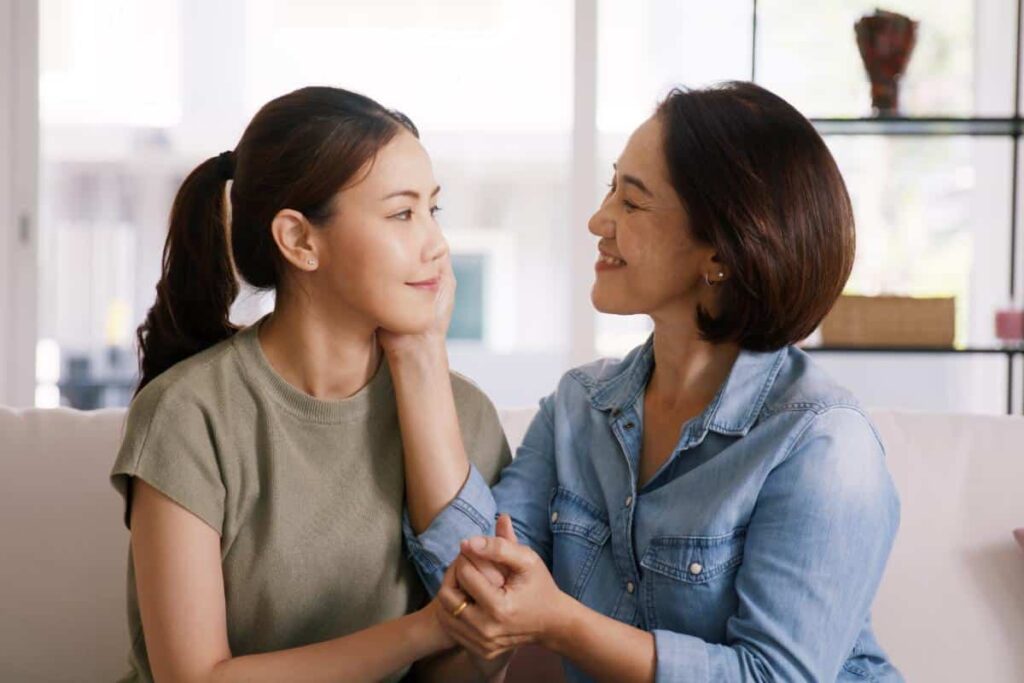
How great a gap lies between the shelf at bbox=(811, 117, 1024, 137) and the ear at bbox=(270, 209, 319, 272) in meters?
2.33

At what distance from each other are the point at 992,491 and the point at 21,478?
57.5 inches

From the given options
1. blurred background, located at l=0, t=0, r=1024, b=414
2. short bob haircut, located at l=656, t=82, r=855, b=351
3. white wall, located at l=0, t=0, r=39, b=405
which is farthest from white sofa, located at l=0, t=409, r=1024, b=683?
white wall, located at l=0, t=0, r=39, b=405

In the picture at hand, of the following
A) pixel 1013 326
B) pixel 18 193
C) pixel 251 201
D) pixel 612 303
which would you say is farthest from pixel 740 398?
pixel 18 193

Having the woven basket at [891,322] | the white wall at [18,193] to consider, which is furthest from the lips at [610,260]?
the white wall at [18,193]

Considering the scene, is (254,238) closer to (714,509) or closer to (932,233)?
A: (714,509)

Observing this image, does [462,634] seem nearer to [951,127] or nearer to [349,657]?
[349,657]

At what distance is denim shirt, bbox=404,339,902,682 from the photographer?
1.44 meters

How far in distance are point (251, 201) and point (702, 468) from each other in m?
0.63

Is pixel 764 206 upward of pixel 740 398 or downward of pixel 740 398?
upward

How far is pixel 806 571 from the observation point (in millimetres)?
1431

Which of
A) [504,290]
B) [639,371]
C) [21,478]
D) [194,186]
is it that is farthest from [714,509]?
[504,290]

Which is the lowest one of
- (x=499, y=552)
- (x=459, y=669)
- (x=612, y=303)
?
(x=459, y=669)

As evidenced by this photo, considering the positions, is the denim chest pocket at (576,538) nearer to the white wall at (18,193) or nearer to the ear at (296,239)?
the ear at (296,239)

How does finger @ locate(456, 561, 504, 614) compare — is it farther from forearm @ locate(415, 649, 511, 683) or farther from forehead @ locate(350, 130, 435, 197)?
forehead @ locate(350, 130, 435, 197)
